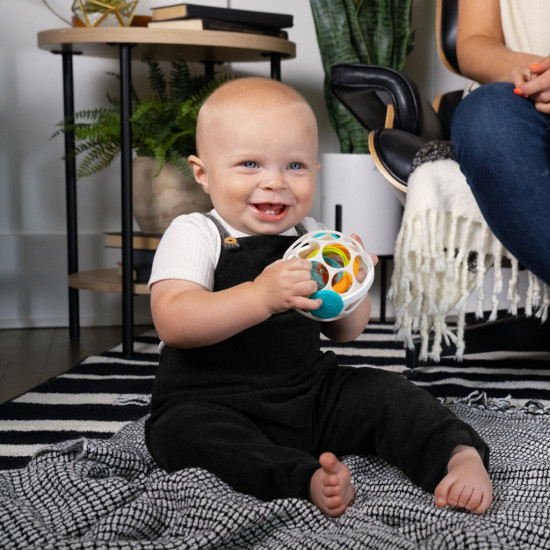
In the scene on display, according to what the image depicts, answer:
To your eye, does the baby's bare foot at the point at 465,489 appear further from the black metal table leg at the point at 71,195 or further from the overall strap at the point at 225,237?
the black metal table leg at the point at 71,195

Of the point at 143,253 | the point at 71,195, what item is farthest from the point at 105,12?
the point at 143,253

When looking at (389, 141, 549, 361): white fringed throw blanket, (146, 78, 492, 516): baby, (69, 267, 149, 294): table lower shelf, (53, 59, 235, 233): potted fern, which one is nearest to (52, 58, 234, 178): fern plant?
(53, 59, 235, 233): potted fern

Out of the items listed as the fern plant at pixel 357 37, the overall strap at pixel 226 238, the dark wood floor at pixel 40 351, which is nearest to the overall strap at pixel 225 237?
the overall strap at pixel 226 238

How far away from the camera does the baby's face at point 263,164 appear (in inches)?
36.9

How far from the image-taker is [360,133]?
7.13 ft

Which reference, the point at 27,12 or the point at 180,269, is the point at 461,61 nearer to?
the point at 180,269

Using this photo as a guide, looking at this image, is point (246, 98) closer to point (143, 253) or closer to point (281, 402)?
point (281, 402)

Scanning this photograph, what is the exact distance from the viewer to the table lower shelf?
1871 millimetres

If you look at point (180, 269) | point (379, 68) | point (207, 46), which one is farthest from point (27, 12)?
point (180, 269)

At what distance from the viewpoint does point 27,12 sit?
218 cm

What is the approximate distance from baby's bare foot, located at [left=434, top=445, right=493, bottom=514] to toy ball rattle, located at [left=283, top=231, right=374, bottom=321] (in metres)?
0.20

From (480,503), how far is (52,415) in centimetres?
76

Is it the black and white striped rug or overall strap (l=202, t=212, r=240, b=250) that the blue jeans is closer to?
the black and white striped rug

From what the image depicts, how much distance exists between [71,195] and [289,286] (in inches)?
53.8
